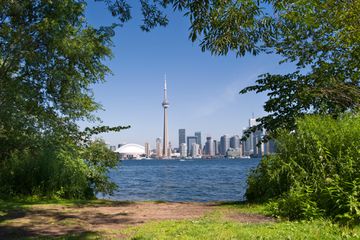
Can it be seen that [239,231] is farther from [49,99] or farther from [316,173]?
[49,99]

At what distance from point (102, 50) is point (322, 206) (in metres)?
8.72

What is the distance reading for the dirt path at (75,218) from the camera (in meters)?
8.38

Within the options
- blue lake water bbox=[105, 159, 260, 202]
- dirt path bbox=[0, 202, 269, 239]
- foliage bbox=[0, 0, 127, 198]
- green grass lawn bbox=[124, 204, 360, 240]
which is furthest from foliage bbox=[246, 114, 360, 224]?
foliage bbox=[0, 0, 127, 198]

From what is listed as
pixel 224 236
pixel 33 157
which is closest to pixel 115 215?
pixel 224 236

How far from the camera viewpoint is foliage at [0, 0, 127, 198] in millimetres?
9570

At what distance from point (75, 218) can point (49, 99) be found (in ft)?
13.8

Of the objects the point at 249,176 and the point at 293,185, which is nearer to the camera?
the point at 293,185

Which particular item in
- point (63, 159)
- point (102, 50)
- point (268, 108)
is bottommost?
point (63, 159)

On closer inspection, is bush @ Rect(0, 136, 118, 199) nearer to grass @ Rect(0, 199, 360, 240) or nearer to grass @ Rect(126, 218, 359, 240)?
grass @ Rect(0, 199, 360, 240)

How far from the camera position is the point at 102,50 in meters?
14.0

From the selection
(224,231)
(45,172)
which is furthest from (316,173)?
(45,172)

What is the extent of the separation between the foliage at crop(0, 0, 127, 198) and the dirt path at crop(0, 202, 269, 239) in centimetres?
231

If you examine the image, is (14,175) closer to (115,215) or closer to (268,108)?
(115,215)

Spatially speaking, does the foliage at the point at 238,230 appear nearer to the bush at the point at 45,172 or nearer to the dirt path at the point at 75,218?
the dirt path at the point at 75,218
